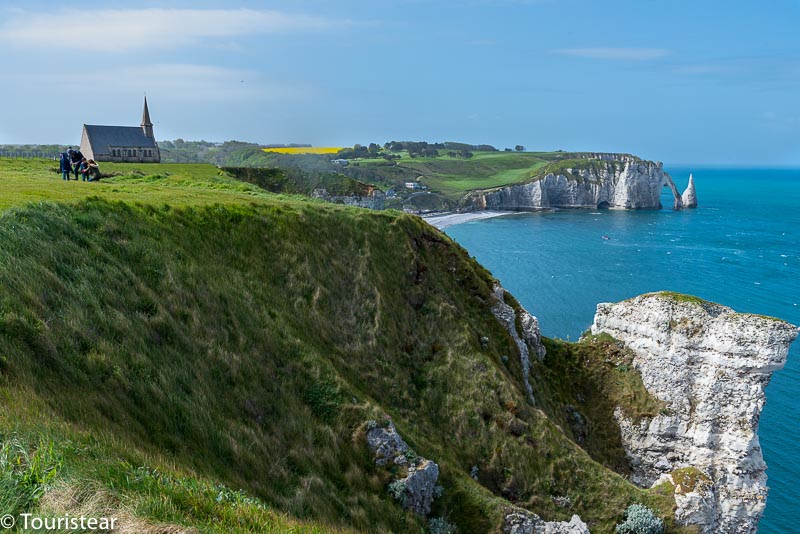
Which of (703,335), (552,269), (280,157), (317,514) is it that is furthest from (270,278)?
(280,157)

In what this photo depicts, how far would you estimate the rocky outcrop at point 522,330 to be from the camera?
3882 cm

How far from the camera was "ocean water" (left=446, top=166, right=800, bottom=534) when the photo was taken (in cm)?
5012

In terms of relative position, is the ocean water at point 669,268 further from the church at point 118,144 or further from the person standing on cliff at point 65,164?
the church at point 118,144

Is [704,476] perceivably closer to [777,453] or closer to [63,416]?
[777,453]

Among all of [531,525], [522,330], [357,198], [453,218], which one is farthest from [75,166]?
[453,218]

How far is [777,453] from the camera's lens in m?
46.4

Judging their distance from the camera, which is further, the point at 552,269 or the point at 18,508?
the point at 552,269

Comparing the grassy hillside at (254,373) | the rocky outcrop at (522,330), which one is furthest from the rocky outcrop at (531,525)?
the rocky outcrop at (522,330)

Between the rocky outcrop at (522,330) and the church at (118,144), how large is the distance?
→ 203ft

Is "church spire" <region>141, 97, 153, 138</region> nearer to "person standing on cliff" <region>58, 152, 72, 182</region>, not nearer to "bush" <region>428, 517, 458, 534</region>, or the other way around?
"person standing on cliff" <region>58, 152, 72, 182</region>

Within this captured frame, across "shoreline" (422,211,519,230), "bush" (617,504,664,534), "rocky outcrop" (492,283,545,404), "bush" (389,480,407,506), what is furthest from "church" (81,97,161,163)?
"shoreline" (422,211,519,230)

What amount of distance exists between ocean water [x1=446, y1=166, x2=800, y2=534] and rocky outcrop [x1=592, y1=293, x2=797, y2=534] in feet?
19.6

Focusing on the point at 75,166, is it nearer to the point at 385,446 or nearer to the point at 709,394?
the point at 385,446

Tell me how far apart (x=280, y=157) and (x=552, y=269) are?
101 m
